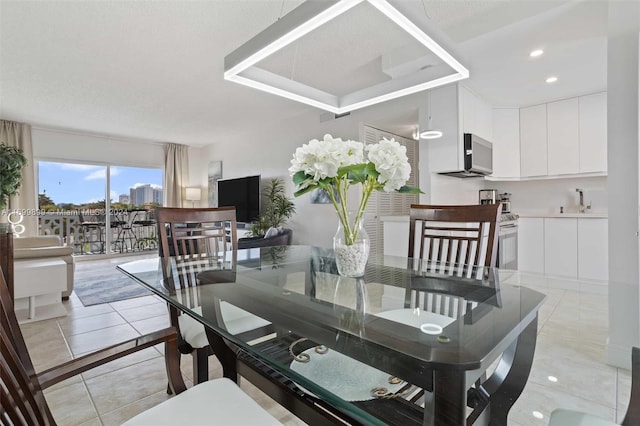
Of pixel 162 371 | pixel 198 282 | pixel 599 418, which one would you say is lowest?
pixel 162 371

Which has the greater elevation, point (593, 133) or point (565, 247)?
point (593, 133)

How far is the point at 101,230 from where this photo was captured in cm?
673

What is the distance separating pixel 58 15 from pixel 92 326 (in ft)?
8.33

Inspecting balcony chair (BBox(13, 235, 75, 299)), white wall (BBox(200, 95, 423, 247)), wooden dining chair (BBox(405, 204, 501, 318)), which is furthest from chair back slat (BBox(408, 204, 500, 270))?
balcony chair (BBox(13, 235, 75, 299))

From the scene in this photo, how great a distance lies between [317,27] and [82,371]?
4.61ft

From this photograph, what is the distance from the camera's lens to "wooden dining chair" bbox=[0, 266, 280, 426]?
663mm

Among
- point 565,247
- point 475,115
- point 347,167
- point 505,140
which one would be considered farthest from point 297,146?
point 347,167

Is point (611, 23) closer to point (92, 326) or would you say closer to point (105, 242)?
point (92, 326)

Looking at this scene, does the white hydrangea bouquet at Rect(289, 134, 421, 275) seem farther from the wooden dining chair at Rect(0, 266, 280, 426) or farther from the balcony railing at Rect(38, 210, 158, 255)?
the balcony railing at Rect(38, 210, 158, 255)

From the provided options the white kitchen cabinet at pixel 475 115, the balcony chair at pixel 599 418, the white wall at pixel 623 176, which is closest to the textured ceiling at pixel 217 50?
the white kitchen cabinet at pixel 475 115

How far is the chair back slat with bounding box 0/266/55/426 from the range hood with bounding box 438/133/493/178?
12.0 ft

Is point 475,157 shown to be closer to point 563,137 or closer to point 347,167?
point 563,137

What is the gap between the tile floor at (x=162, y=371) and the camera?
1.53 metres

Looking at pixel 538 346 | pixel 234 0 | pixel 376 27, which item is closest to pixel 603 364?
pixel 538 346
